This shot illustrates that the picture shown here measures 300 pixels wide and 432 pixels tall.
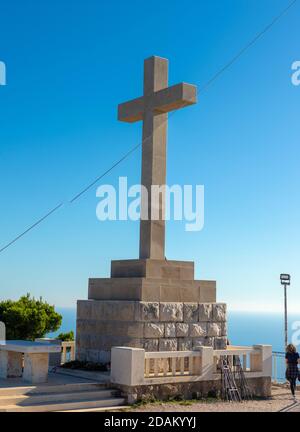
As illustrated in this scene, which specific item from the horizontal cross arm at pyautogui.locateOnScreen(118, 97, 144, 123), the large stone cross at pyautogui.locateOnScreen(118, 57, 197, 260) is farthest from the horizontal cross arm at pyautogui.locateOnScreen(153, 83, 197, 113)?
the horizontal cross arm at pyautogui.locateOnScreen(118, 97, 144, 123)

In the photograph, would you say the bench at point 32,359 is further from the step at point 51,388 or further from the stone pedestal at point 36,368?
the step at point 51,388

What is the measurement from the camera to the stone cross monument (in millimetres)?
12281

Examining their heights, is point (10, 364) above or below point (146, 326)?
below

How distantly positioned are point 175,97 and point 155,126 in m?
0.86

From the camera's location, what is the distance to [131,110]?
555 inches

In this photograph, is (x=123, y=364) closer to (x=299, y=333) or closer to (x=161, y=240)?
(x=161, y=240)

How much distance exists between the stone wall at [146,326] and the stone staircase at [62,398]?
5.07 feet

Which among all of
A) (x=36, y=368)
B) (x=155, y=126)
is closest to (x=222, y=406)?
(x=36, y=368)

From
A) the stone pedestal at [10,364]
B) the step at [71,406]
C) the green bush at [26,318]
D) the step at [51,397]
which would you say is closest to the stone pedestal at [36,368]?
the stone pedestal at [10,364]

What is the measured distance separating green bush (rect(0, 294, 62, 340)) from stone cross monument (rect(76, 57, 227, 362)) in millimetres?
7455

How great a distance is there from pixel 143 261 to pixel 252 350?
3.21 meters

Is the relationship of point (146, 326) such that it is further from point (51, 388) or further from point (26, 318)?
point (26, 318)

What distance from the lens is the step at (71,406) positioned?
373 inches

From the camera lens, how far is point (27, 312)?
20562 millimetres
